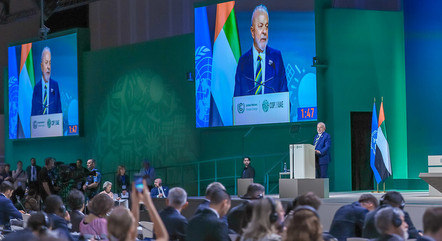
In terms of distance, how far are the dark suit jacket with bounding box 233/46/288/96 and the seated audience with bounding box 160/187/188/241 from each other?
827cm

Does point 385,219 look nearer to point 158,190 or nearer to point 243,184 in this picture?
point 243,184

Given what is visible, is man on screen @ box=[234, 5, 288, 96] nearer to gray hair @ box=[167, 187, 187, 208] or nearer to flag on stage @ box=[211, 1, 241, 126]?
flag on stage @ box=[211, 1, 241, 126]

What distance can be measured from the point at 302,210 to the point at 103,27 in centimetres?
1683

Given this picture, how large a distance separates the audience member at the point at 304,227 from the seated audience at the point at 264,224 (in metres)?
0.38

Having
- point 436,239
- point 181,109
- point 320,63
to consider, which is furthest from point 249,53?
point 436,239

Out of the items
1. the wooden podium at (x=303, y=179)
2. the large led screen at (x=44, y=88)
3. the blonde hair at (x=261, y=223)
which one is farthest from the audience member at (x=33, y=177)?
the blonde hair at (x=261, y=223)

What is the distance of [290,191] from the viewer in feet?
36.4

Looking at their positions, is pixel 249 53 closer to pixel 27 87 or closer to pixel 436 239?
pixel 27 87

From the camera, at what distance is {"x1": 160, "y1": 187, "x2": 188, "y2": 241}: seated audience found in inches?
239

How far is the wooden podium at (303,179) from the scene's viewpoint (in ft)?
36.1

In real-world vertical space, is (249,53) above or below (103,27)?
below

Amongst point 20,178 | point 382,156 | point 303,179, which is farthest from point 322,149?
point 20,178

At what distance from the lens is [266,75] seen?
14.5 metres

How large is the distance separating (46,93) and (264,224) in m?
16.8
